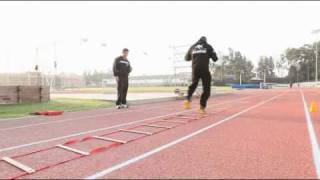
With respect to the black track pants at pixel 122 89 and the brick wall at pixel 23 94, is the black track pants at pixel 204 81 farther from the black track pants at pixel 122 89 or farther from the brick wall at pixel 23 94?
the brick wall at pixel 23 94

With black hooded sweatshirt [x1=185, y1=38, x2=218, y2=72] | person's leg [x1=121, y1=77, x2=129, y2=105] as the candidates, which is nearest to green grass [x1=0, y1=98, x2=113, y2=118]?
person's leg [x1=121, y1=77, x2=129, y2=105]

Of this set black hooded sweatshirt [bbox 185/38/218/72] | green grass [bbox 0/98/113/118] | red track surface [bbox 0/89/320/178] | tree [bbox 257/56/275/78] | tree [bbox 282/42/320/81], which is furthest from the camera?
tree [bbox 257/56/275/78]

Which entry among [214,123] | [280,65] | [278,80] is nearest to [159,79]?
[278,80]

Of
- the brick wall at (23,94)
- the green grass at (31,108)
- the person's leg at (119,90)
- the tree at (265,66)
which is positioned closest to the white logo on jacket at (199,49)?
the person's leg at (119,90)

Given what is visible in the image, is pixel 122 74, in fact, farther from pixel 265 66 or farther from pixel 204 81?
pixel 265 66

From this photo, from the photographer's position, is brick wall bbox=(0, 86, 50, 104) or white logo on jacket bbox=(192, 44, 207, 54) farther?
brick wall bbox=(0, 86, 50, 104)

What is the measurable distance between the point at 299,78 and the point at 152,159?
119042mm

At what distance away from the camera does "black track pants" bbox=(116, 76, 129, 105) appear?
13.1 meters

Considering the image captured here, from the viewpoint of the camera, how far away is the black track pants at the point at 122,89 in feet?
42.9

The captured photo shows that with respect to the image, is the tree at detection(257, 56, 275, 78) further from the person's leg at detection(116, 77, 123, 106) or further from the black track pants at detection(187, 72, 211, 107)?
A: the black track pants at detection(187, 72, 211, 107)

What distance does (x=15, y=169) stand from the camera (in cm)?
399

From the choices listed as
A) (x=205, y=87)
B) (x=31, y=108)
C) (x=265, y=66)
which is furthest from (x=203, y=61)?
(x=265, y=66)

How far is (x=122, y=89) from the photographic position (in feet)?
43.5

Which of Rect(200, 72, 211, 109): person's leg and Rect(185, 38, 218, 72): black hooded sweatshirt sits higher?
Rect(185, 38, 218, 72): black hooded sweatshirt
